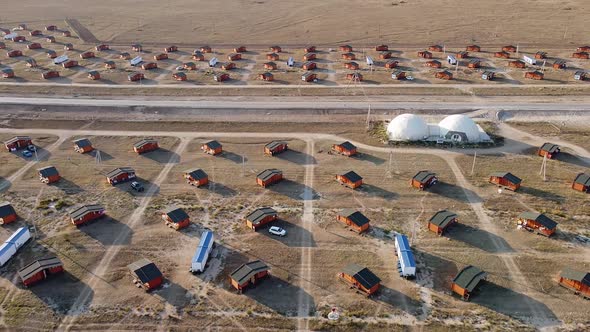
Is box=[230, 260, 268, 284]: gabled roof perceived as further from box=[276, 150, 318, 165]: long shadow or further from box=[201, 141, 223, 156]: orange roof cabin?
box=[201, 141, 223, 156]: orange roof cabin


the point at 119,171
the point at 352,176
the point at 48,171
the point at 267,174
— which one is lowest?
the point at 352,176

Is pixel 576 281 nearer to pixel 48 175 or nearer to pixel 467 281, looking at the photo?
pixel 467 281

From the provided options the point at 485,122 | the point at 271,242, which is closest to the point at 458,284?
the point at 271,242

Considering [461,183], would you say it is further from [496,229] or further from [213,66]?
[213,66]

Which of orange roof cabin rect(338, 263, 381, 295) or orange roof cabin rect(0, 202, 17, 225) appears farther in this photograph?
orange roof cabin rect(0, 202, 17, 225)

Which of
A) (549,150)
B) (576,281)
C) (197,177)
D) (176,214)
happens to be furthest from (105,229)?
(549,150)

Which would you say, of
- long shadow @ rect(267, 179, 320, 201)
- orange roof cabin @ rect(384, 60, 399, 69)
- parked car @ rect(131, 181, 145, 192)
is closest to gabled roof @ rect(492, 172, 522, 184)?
long shadow @ rect(267, 179, 320, 201)
